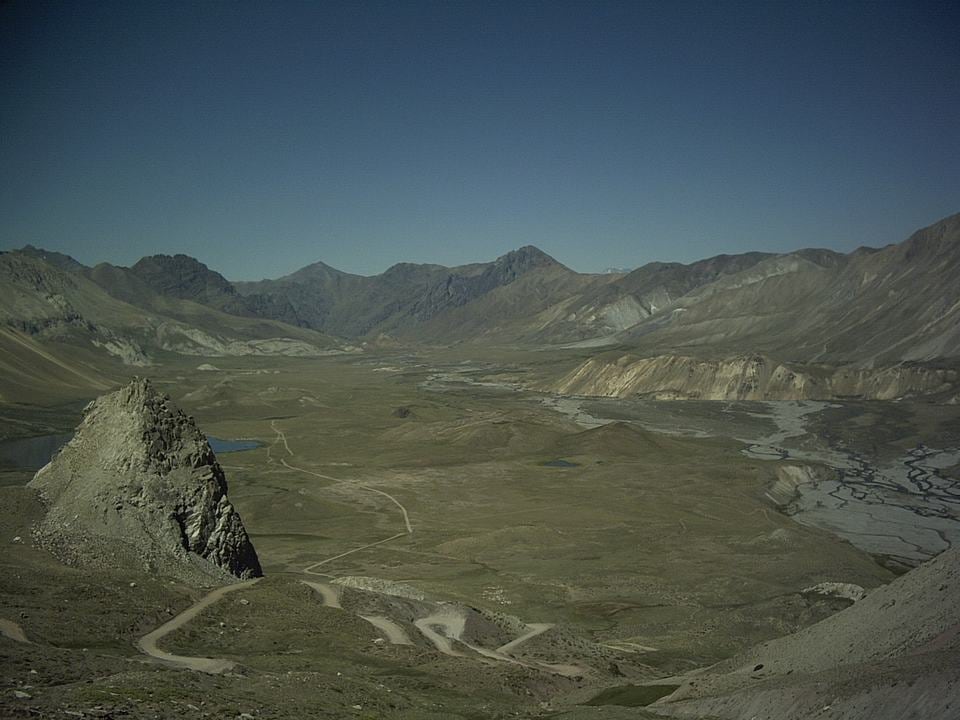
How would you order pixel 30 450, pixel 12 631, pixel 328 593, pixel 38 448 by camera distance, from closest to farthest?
Result: pixel 12 631 → pixel 328 593 → pixel 30 450 → pixel 38 448

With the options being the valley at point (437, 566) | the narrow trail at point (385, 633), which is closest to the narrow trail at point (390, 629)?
the narrow trail at point (385, 633)

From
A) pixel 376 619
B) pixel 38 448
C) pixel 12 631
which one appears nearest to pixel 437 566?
pixel 376 619

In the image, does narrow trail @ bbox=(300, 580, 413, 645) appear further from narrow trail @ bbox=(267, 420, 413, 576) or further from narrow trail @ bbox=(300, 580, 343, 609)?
narrow trail @ bbox=(267, 420, 413, 576)

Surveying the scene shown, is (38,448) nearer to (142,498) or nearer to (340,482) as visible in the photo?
(340,482)

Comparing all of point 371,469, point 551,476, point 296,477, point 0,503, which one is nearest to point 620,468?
point 551,476

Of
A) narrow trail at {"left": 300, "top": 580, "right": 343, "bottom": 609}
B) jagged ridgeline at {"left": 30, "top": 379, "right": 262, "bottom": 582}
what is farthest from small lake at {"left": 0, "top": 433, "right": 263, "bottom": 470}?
narrow trail at {"left": 300, "top": 580, "right": 343, "bottom": 609}

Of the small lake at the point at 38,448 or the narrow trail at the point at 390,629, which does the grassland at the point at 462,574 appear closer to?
the narrow trail at the point at 390,629

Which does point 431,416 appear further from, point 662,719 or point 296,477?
point 662,719
